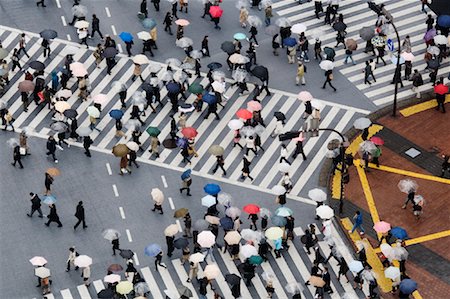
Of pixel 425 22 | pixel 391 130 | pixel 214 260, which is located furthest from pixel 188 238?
pixel 425 22

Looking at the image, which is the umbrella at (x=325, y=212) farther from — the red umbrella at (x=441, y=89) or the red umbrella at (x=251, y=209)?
the red umbrella at (x=441, y=89)

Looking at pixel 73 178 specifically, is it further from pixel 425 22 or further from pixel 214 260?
pixel 425 22

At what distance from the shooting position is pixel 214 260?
74.2m

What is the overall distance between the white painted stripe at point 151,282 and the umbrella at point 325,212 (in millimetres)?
10089

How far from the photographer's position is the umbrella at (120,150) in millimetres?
78875

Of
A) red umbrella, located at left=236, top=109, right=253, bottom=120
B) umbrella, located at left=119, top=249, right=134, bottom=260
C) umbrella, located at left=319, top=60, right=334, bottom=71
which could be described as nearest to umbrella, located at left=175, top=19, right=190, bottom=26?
red umbrella, located at left=236, top=109, right=253, bottom=120

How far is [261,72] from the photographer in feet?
276

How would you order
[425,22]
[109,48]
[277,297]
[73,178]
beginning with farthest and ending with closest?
[425,22] → [109,48] → [73,178] → [277,297]

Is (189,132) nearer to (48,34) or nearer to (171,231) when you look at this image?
(171,231)

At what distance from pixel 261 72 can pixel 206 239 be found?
15.4m

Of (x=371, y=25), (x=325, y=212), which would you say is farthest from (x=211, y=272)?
(x=371, y=25)

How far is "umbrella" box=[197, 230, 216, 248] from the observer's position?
7262cm

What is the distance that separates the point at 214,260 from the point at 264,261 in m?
2.80

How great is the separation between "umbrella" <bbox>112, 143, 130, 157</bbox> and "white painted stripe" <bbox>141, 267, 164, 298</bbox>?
8322 millimetres
